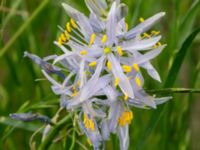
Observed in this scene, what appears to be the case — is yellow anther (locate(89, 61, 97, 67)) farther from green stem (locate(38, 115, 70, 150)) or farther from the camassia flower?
green stem (locate(38, 115, 70, 150))

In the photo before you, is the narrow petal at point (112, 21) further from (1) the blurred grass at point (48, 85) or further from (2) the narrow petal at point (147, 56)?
(1) the blurred grass at point (48, 85)

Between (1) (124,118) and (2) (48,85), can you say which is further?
(2) (48,85)

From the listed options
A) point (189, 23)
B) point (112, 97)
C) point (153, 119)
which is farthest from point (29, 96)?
point (112, 97)

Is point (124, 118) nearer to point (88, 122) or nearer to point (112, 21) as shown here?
point (88, 122)

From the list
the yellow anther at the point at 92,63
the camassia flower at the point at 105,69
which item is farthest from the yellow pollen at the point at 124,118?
the yellow anther at the point at 92,63

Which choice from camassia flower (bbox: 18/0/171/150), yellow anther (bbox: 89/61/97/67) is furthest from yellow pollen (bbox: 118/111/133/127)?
yellow anther (bbox: 89/61/97/67)

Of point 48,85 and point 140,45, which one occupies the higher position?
point 48,85

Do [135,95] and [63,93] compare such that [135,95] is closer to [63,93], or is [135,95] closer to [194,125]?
[63,93]

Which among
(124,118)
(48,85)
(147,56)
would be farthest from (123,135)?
(48,85)

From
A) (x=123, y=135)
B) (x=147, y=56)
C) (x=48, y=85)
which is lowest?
(x=123, y=135)
